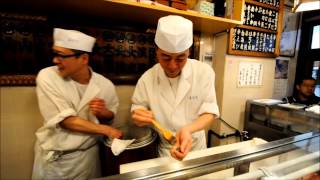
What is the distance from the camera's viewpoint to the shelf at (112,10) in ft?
4.79

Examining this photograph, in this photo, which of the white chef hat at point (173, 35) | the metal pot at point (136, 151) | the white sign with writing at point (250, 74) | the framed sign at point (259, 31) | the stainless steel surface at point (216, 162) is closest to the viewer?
the stainless steel surface at point (216, 162)

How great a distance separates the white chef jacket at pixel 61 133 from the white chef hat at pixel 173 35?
0.72 meters

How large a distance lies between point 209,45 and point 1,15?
83.8 inches

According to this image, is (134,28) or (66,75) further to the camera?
(134,28)

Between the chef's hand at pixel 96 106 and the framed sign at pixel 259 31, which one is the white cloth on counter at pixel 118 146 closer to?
the chef's hand at pixel 96 106

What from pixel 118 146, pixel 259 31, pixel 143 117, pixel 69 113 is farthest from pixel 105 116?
pixel 259 31

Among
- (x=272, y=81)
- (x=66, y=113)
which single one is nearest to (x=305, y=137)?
(x=66, y=113)

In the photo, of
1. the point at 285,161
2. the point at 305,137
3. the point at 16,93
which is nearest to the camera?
the point at 285,161

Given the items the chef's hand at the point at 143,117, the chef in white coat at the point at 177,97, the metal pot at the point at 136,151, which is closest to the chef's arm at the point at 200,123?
the chef in white coat at the point at 177,97

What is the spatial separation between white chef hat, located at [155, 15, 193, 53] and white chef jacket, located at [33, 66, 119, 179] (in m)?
0.72

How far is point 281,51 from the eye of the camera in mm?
2807

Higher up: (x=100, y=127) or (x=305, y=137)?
(x=305, y=137)

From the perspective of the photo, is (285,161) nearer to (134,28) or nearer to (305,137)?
(305,137)

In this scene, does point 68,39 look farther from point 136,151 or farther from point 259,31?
point 259,31
